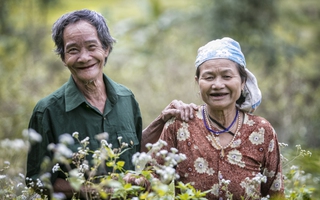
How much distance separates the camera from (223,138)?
3.52m

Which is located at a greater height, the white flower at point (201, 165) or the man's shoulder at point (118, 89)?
the man's shoulder at point (118, 89)

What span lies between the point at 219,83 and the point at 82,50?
3.41 feet

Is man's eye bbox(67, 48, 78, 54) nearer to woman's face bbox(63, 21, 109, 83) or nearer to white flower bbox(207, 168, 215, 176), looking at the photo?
woman's face bbox(63, 21, 109, 83)

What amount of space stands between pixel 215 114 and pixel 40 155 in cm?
131

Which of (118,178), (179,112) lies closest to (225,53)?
(179,112)

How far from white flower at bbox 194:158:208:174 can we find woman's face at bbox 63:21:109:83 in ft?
3.24

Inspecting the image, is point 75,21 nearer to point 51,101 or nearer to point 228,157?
point 51,101

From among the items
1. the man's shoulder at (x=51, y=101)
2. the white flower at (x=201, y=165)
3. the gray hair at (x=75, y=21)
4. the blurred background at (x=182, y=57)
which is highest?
the blurred background at (x=182, y=57)

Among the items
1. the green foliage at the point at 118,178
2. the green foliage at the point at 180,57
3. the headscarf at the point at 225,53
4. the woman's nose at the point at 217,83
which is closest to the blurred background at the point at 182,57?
the green foliage at the point at 180,57

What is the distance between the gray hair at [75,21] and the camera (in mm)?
3608

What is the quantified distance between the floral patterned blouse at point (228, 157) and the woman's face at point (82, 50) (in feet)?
2.33

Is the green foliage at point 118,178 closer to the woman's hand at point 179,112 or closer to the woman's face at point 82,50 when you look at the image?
the woman's hand at point 179,112

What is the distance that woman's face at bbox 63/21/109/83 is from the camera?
353 centimetres

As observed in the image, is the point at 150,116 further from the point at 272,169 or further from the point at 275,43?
the point at 272,169
